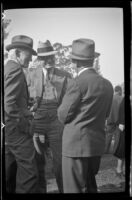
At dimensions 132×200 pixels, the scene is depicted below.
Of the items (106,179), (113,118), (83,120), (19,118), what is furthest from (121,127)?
(19,118)

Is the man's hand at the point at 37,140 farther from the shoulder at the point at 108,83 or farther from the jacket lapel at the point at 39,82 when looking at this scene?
the shoulder at the point at 108,83

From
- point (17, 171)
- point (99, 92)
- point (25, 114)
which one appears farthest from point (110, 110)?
point (17, 171)

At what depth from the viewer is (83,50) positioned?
3.35 m

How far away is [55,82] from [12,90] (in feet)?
1.11

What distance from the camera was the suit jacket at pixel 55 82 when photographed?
335 cm

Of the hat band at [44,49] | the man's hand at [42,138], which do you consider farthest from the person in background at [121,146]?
the hat band at [44,49]

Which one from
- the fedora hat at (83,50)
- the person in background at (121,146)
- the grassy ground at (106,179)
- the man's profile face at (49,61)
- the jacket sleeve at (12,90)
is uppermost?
the fedora hat at (83,50)

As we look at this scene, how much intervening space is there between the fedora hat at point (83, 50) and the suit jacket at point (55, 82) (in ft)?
0.53

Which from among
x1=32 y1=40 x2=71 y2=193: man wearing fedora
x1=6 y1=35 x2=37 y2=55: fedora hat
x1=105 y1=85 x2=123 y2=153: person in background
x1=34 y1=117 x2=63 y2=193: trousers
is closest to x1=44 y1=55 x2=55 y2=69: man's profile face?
x1=32 y1=40 x2=71 y2=193: man wearing fedora

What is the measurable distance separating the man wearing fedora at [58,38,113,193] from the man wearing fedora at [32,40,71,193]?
0.15 ft

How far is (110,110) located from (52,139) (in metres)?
0.50

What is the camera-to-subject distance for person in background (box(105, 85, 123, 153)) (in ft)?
10.9
